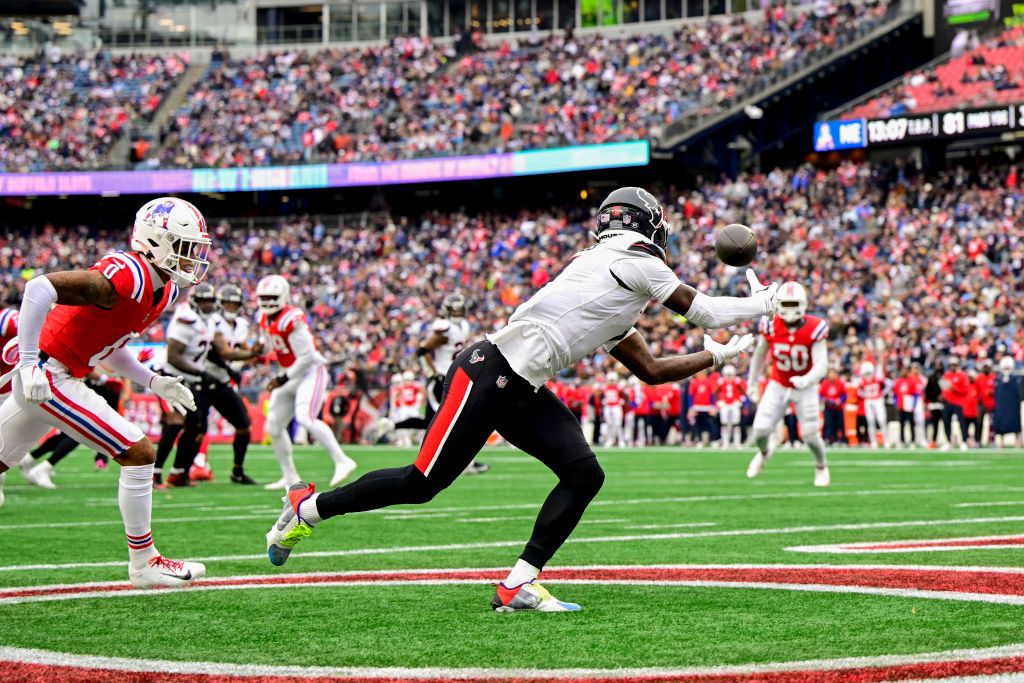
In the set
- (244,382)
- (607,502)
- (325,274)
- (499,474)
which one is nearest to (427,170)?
(325,274)

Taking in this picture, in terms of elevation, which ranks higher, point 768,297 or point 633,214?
point 633,214

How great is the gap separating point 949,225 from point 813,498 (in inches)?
729

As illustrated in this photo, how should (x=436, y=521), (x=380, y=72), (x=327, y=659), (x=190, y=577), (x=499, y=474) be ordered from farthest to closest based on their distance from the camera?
(x=380, y=72) < (x=499, y=474) < (x=436, y=521) < (x=190, y=577) < (x=327, y=659)

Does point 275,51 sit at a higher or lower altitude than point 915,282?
higher

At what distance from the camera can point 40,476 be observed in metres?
13.7

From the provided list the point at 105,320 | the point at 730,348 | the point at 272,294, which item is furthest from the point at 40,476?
the point at 730,348

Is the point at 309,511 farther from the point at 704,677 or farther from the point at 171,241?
the point at 704,677

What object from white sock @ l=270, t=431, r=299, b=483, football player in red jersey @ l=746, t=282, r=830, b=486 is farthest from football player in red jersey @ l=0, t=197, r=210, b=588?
football player in red jersey @ l=746, t=282, r=830, b=486

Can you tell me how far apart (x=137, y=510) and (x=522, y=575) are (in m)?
1.90

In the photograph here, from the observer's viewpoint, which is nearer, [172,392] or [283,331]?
[172,392]

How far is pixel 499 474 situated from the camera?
15430mm

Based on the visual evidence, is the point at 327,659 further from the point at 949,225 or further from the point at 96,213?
the point at 96,213

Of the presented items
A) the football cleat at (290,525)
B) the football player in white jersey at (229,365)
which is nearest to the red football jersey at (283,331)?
the football player in white jersey at (229,365)

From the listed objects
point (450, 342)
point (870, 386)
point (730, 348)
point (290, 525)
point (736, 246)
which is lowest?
point (870, 386)
